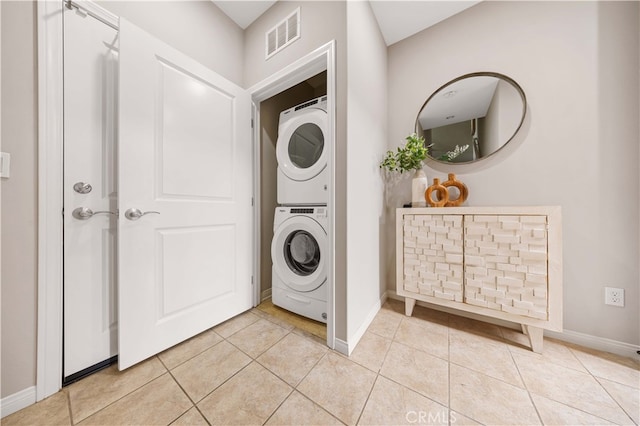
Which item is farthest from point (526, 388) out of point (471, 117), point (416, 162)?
point (471, 117)

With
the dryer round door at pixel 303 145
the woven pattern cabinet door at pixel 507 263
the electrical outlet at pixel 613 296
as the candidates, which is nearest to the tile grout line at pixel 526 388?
the woven pattern cabinet door at pixel 507 263

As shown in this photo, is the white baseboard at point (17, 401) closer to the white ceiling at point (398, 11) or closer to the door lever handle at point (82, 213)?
the door lever handle at point (82, 213)

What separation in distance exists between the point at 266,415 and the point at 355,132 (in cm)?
147

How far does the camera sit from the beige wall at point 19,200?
842mm

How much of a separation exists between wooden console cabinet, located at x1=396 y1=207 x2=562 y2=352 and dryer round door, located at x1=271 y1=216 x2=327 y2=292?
64 centimetres

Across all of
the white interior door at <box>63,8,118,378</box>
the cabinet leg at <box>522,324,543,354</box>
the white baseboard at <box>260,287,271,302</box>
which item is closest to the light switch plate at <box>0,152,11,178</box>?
the white interior door at <box>63,8,118,378</box>

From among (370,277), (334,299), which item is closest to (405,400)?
(334,299)

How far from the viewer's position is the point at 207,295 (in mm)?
1422

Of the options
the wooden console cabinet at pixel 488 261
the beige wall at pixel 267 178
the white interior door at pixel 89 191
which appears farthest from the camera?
the beige wall at pixel 267 178

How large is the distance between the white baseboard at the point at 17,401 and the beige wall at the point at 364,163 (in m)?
1.43

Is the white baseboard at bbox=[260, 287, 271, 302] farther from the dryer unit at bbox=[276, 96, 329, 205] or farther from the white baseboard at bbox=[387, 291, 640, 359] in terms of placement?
the white baseboard at bbox=[387, 291, 640, 359]

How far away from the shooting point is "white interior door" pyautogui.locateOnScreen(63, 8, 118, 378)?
100 cm

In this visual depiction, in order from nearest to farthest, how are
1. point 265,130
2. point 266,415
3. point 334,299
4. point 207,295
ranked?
point 266,415 → point 334,299 → point 207,295 → point 265,130

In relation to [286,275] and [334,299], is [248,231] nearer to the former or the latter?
[286,275]
